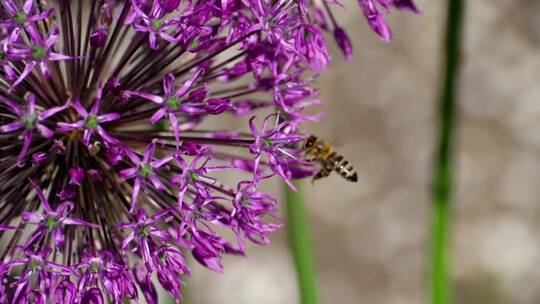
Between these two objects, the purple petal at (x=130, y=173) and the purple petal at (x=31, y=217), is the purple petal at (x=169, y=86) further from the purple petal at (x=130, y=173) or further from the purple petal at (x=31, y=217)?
the purple petal at (x=31, y=217)

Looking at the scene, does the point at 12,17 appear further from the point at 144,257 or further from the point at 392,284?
the point at 392,284

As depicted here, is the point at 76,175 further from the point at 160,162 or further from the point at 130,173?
the point at 160,162

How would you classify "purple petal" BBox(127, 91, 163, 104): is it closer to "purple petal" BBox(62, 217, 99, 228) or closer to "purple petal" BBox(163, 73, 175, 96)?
"purple petal" BBox(163, 73, 175, 96)

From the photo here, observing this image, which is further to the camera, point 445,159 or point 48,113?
point 445,159

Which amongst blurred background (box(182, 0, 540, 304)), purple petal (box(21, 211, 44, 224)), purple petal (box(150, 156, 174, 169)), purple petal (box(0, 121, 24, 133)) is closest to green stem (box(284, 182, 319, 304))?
purple petal (box(150, 156, 174, 169))

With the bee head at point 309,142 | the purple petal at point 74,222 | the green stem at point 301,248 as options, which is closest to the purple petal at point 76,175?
the purple petal at point 74,222

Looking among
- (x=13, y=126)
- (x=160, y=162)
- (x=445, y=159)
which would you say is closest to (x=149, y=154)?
(x=160, y=162)

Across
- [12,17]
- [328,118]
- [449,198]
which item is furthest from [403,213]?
[12,17]
